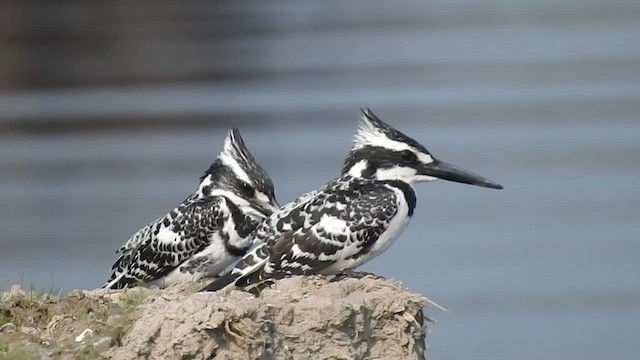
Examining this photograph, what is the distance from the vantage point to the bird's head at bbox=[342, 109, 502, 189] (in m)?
6.62

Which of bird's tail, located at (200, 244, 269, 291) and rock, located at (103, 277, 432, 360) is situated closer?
rock, located at (103, 277, 432, 360)

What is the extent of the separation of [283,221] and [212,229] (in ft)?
1.95

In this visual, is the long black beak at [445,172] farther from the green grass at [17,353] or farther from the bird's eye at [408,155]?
the green grass at [17,353]

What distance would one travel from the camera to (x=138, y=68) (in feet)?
58.6

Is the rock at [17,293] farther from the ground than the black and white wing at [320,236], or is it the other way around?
the black and white wing at [320,236]

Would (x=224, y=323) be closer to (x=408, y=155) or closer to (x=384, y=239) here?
(x=384, y=239)

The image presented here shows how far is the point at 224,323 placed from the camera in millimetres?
4871

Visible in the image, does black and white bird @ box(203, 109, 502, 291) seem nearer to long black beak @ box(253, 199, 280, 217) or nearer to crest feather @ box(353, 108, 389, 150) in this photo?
crest feather @ box(353, 108, 389, 150)

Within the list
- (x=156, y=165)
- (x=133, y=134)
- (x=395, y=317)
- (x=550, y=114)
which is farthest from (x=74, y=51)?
(x=395, y=317)

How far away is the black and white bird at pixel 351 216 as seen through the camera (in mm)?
6238

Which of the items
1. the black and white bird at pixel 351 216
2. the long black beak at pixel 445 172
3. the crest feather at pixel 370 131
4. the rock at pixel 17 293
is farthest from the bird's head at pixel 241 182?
the rock at pixel 17 293

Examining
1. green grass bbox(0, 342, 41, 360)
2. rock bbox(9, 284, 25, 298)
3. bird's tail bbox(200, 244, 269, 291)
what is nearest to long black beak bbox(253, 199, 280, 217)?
bird's tail bbox(200, 244, 269, 291)

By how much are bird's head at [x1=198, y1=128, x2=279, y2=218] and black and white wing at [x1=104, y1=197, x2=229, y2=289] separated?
0.23ft

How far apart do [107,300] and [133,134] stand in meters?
9.88
